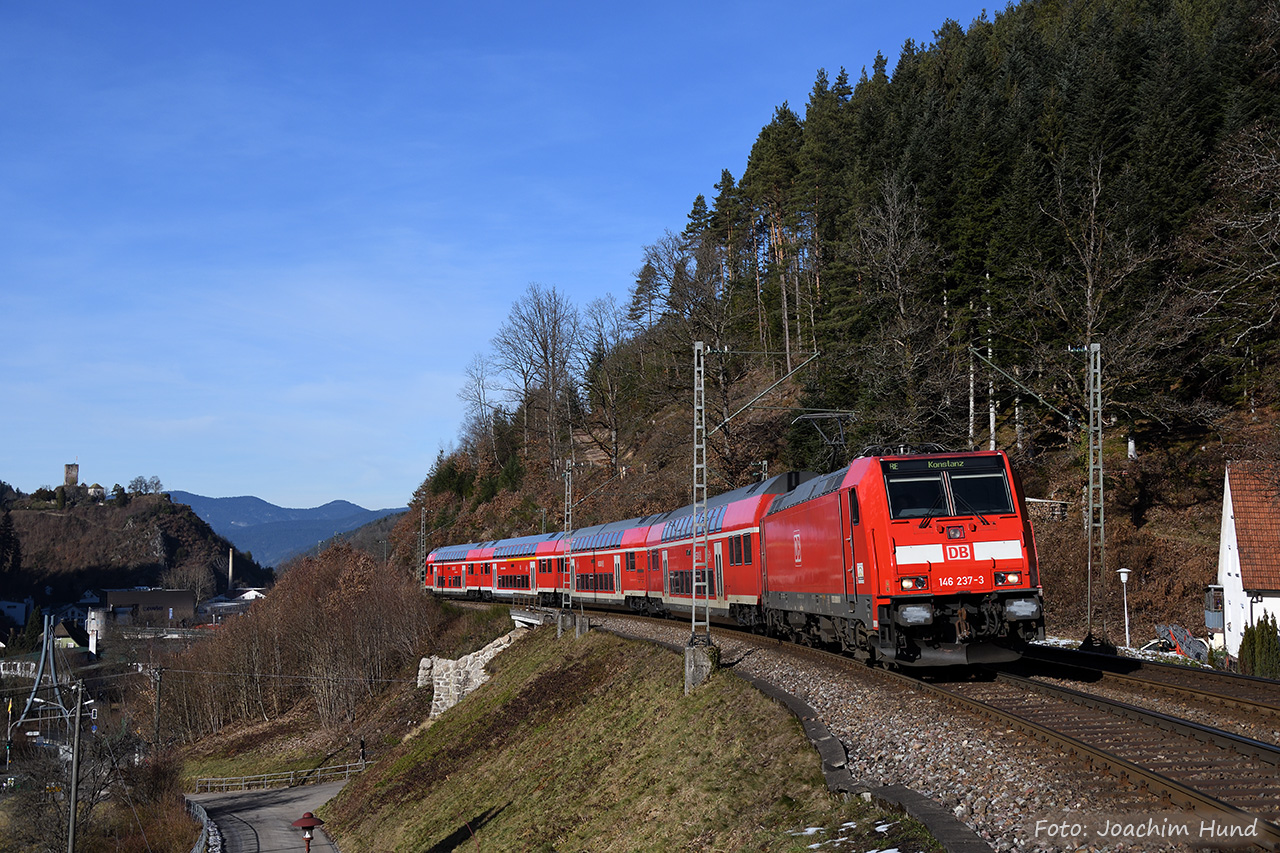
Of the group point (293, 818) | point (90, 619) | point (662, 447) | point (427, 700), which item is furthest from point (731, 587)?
point (90, 619)

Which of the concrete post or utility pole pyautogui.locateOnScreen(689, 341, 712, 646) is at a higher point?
utility pole pyautogui.locateOnScreen(689, 341, 712, 646)

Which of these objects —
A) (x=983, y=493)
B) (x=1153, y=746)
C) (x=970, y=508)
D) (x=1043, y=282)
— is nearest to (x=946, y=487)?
(x=970, y=508)

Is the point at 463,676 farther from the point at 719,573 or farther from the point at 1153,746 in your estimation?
the point at 1153,746

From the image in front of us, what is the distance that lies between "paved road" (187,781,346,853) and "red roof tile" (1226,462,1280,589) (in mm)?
31545

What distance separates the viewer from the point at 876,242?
140 feet

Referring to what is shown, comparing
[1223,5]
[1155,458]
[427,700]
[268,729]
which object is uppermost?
[1223,5]

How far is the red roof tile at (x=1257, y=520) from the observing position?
89.5 feet

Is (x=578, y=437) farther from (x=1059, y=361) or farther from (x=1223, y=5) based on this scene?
(x=1223, y=5)

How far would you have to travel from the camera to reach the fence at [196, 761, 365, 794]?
49.4 meters

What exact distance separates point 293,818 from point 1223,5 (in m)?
68.9

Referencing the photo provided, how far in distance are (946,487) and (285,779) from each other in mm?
45657

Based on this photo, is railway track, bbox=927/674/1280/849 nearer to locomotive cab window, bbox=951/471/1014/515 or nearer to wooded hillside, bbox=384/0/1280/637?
locomotive cab window, bbox=951/471/1014/515

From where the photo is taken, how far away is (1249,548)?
2795 centimetres

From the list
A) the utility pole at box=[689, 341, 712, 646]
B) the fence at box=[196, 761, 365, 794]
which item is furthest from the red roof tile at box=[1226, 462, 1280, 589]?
the fence at box=[196, 761, 365, 794]
